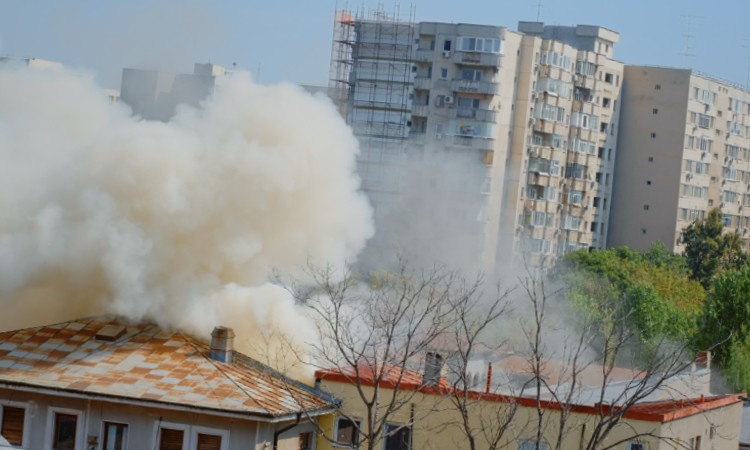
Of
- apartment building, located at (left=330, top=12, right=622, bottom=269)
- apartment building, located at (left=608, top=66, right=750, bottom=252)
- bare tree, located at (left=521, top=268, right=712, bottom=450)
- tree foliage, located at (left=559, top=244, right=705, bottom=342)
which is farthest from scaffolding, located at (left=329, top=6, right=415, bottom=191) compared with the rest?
bare tree, located at (left=521, top=268, right=712, bottom=450)

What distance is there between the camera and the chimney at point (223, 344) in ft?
87.1

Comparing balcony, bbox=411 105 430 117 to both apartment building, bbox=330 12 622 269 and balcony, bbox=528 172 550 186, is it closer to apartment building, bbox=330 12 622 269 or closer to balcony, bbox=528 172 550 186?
apartment building, bbox=330 12 622 269

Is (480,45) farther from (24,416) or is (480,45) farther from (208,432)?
(208,432)

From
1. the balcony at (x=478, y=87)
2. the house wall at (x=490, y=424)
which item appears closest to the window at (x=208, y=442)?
the house wall at (x=490, y=424)

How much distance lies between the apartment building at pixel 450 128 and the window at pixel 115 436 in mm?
41494

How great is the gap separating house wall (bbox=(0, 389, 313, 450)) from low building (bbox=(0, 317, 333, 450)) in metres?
0.02

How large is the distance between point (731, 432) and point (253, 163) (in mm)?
11341

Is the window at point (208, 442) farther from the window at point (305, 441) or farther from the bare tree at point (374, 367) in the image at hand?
the bare tree at point (374, 367)

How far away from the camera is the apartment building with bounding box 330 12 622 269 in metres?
70.2

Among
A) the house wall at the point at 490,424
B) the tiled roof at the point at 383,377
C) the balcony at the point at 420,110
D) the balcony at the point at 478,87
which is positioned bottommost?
the house wall at the point at 490,424

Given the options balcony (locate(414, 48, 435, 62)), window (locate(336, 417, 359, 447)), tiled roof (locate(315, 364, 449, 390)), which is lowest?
window (locate(336, 417, 359, 447))

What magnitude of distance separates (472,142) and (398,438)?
4711cm

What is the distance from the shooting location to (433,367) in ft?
83.7

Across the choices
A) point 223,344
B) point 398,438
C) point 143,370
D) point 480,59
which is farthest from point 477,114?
point 398,438
